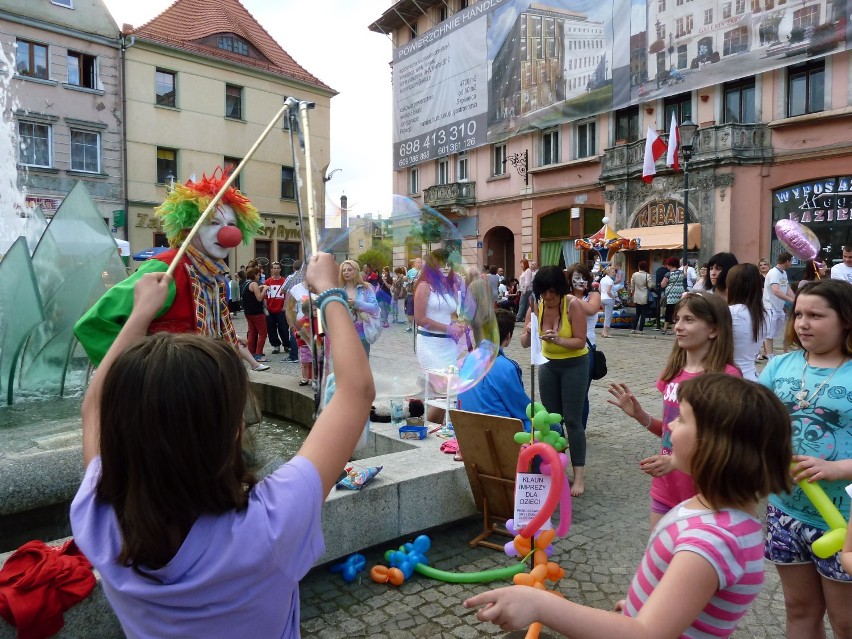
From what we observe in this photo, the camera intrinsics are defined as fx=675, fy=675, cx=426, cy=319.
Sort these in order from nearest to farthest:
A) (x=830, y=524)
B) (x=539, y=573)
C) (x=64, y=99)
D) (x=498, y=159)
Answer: (x=830, y=524), (x=539, y=573), (x=64, y=99), (x=498, y=159)

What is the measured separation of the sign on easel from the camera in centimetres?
296

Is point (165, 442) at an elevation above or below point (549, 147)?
below

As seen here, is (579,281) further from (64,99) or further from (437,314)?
(64,99)

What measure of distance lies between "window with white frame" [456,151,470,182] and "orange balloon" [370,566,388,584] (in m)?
25.1

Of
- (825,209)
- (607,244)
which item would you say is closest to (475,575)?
(607,244)

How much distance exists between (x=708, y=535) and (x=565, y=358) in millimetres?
3336

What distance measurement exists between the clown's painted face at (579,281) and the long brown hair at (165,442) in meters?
6.00

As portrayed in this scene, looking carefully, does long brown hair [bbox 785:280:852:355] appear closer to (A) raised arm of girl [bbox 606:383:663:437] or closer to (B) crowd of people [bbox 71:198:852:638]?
(B) crowd of people [bbox 71:198:852:638]

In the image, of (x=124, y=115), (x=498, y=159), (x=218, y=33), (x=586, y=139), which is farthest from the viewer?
(x=218, y=33)

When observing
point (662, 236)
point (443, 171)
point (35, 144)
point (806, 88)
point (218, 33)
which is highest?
point (218, 33)

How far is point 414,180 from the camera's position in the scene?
99.9 feet

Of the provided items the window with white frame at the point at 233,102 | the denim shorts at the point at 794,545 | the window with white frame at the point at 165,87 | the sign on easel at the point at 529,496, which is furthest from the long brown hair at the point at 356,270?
the window with white frame at the point at 233,102

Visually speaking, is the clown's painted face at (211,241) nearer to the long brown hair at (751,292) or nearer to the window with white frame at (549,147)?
Answer: the long brown hair at (751,292)

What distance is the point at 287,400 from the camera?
6270 millimetres
